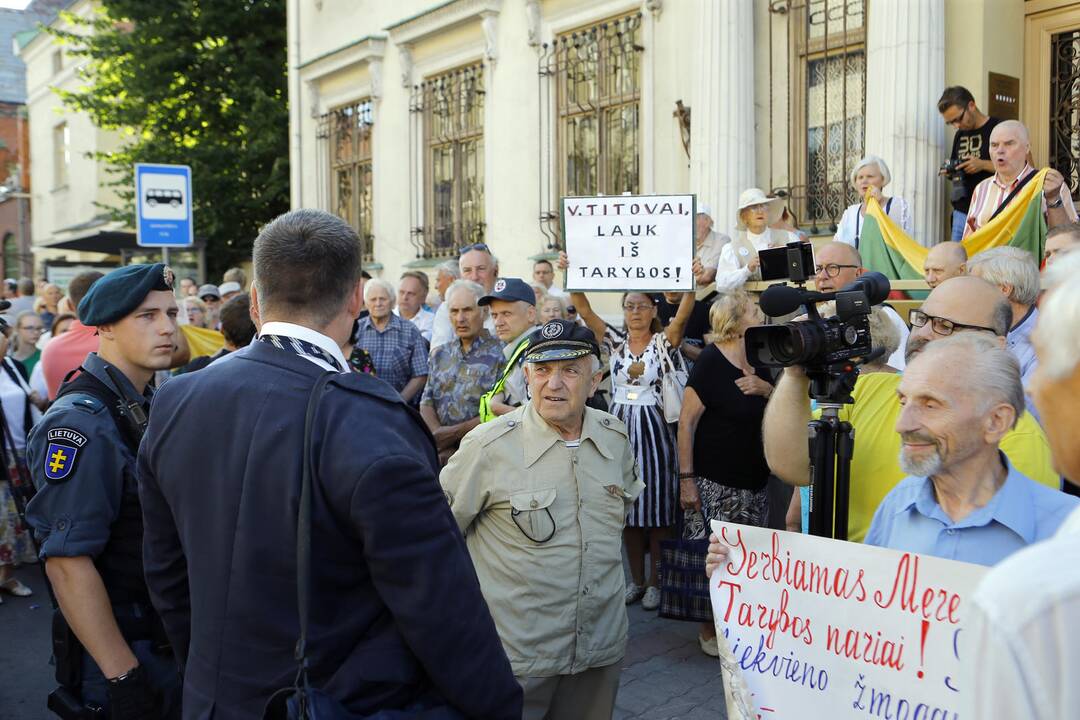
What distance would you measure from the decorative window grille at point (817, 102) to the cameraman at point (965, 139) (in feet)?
5.24

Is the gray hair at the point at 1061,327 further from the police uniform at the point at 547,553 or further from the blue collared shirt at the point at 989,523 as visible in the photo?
the police uniform at the point at 547,553

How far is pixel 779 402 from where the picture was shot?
10.7 feet

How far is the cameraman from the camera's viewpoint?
730cm

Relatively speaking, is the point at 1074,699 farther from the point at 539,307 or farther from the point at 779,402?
the point at 539,307

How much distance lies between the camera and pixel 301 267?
80.5 inches

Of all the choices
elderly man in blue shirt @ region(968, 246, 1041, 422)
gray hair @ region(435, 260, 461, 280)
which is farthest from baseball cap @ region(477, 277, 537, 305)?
gray hair @ region(435, 260, 461, 280)

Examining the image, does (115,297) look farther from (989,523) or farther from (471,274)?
(471,274)

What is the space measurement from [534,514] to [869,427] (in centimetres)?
118

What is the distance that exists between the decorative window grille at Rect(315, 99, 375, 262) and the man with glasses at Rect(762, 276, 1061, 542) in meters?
14.0

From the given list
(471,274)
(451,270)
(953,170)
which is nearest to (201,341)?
(471,274)

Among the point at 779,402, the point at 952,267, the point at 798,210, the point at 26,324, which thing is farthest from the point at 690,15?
the point at 779,402

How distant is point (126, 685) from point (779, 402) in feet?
7.13

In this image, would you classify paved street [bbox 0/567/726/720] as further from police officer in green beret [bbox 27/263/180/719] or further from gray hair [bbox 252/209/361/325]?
gray hair [bbox 252/209/361/325]

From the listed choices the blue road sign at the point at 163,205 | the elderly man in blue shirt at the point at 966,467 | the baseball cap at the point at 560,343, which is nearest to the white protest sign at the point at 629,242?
the baseball cap at the point at 560,343
